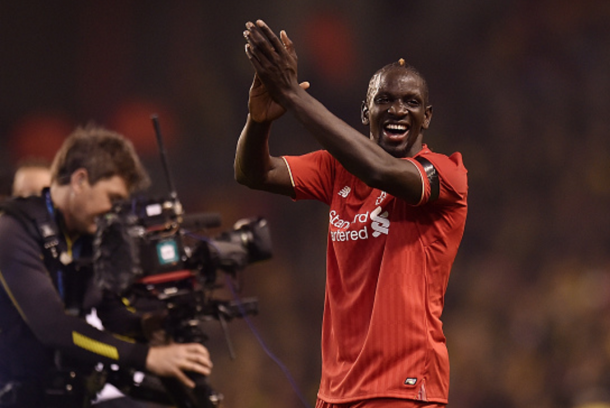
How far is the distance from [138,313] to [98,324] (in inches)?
15.4

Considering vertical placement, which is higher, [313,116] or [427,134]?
[313,116]

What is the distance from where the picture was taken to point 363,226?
2197 mm

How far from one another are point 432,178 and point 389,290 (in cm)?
32

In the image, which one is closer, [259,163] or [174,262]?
[259,163]

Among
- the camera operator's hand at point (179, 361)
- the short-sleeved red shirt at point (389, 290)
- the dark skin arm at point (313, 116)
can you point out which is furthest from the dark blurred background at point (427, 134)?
the dark skin arm at point (313, 116)

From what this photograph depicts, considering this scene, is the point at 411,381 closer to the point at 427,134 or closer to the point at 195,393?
the point at 195,393

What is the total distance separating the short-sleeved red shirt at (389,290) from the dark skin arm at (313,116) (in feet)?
0.42

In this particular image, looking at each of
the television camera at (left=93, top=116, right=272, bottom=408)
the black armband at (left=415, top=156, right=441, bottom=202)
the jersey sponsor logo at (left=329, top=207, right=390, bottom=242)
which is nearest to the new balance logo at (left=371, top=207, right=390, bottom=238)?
the jersey sponsor logo at (left=329, top=207, right=390, bottom=242)

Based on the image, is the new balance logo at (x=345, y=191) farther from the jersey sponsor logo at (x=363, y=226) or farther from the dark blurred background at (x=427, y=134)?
the dark blurred background at (x=427, y=134)

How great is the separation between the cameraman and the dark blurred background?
10.4 ft

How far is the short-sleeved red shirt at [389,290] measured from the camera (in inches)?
83.6

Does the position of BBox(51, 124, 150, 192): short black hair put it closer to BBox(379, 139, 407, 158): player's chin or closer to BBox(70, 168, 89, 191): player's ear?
BBox(70, 168, 89, 191): player's ear

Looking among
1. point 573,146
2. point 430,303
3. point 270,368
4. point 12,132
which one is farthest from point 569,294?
point 12,132

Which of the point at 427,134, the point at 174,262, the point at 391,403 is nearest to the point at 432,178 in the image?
the point at 391,403
